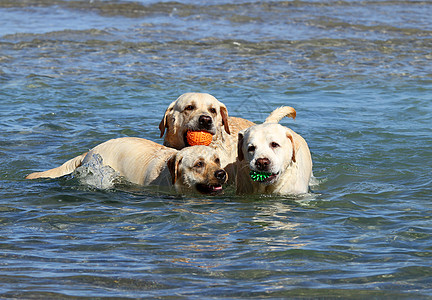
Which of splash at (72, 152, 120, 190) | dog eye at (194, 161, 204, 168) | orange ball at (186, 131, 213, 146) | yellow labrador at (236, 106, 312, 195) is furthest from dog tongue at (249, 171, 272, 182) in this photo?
splash at (72, 152, 120, 190)

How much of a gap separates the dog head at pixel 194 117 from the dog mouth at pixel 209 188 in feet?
3.32

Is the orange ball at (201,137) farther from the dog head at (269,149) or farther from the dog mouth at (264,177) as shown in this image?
the dog mouth at (264,177)

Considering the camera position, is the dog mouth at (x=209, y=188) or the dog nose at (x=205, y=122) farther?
the dog nose at (x=205, y=122)

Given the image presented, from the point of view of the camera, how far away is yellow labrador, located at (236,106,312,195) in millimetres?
7094

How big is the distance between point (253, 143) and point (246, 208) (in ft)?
2.31

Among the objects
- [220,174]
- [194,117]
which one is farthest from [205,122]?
[220,174]

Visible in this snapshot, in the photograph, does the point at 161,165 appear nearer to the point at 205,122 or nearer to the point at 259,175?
the point at 205,122

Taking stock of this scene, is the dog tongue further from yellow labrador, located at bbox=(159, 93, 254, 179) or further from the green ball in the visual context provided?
yellow labrador, located at bbox=(159, 93, 254, 179)

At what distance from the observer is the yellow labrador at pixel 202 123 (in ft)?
27.5

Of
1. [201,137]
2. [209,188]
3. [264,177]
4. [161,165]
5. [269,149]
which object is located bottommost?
[209,188]

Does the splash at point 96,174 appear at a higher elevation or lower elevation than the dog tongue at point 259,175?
lower

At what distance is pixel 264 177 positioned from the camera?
7.24 meters

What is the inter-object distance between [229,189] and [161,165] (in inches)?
33.0

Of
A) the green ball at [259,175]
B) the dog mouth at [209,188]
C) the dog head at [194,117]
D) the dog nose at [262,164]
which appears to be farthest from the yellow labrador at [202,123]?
the dog nose at [262,164]
